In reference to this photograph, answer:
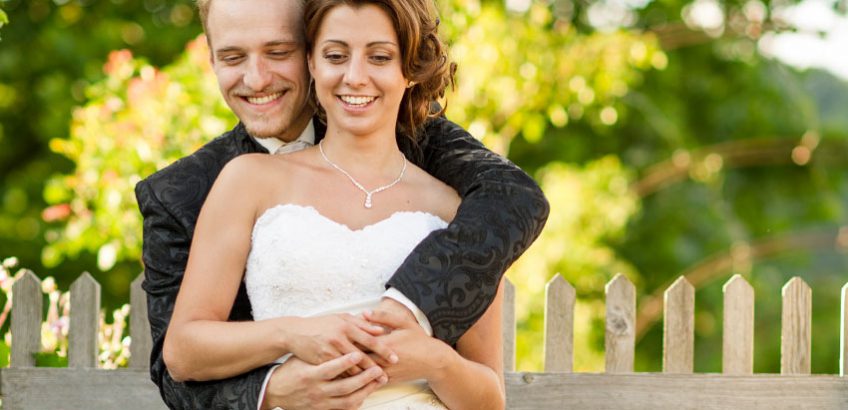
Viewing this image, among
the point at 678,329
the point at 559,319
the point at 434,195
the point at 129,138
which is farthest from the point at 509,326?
the point at 129,138

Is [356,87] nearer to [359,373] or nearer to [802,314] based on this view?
[359,373]

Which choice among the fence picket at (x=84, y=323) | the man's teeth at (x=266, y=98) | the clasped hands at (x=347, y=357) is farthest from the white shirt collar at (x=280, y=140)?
the fence picket at (x=84, y=323)

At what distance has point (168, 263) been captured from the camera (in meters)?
2.84

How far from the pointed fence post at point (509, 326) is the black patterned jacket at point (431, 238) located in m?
0.95

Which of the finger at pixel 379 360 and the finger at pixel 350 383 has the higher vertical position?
the finger at pixel 379 360

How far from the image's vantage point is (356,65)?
8.70 ft

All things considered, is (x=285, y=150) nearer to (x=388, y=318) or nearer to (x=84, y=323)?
(x=388, y=318)

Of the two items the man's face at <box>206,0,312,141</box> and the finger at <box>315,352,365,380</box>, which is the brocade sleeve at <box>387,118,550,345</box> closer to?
the finger at <box>315,352,365,380</box>

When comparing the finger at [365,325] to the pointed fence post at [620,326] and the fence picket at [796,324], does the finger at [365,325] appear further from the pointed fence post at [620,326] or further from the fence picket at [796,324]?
the fence picket at [796,324]

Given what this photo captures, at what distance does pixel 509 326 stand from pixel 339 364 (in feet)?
5.14

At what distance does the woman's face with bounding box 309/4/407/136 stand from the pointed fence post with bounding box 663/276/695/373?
169cm

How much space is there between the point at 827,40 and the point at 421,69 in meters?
8.31

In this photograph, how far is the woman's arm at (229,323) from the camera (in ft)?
8.21

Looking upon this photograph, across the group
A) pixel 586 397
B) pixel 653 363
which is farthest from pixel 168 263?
pixel 653 363
